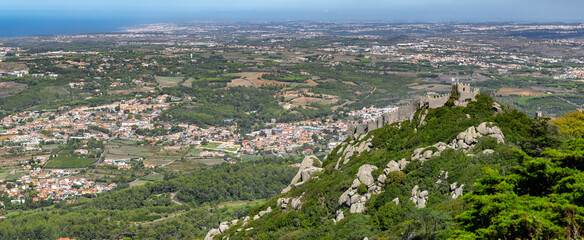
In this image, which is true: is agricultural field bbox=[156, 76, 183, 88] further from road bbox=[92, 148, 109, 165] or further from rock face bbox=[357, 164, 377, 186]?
rock face bbox=[357, 164, 377, 186]

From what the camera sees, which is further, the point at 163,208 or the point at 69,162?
the point at 69,162

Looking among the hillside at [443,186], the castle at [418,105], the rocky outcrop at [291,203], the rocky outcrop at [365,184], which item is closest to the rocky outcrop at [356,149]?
the hillside at [443,186]

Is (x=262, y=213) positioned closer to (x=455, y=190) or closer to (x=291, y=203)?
(x=291, y=203)

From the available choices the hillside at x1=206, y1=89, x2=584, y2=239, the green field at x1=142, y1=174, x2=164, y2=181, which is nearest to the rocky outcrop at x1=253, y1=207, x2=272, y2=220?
the hillside at x1=206, y1=89, x2=584, y2=239

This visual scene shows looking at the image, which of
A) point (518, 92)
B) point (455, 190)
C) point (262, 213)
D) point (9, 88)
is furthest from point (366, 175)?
point (9, 88)

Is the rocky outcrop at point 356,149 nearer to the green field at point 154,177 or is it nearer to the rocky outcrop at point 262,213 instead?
the rocky outcrop at point 262,213

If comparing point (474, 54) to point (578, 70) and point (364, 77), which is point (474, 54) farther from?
point (364, 77)
